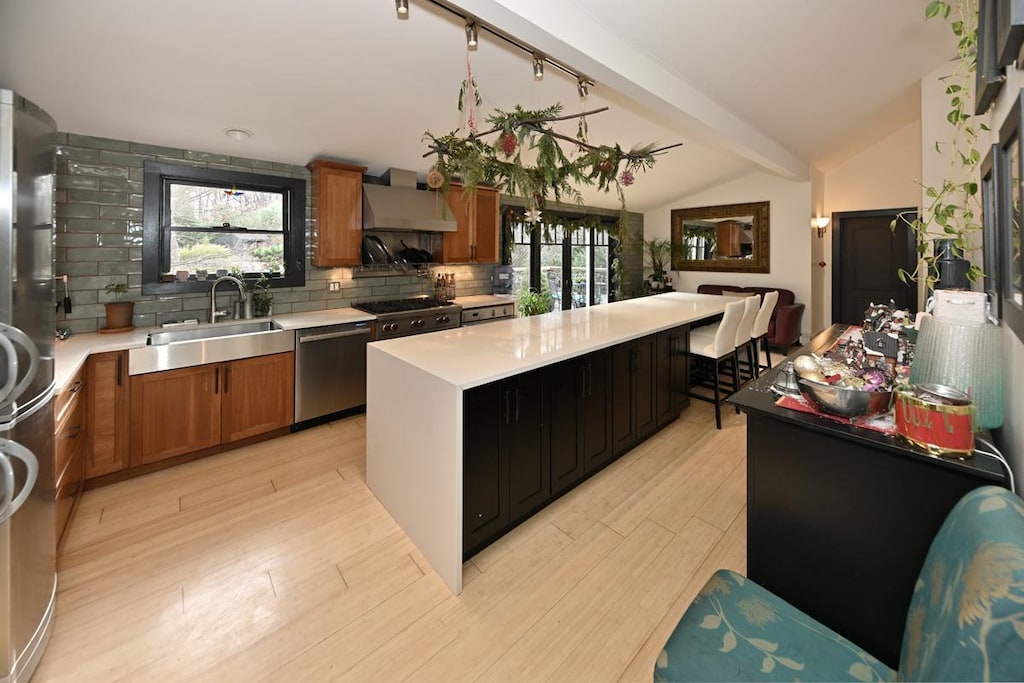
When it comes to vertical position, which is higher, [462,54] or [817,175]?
[817,175]

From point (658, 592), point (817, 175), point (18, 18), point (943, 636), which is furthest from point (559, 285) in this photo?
point (943, 636)

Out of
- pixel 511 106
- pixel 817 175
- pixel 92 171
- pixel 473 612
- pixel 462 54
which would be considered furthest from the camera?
pixel 817 175

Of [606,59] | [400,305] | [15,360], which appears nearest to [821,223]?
[606,59]

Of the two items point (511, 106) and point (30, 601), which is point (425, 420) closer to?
point (30, 601)

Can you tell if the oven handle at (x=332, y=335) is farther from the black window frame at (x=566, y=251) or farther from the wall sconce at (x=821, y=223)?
the wall sconce at (x=821, y=223)

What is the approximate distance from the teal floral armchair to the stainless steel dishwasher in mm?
3107

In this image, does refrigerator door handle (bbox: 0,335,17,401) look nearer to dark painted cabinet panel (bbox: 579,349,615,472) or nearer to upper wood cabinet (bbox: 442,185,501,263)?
dark painted cabinet panel (bbox: 579,349,615,472)

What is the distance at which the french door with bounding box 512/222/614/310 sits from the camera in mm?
5938

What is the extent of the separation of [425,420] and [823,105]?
15.0 ft

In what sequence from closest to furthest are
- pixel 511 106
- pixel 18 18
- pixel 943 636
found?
pixel 943 636
pixel 18 18
pixel 511 106

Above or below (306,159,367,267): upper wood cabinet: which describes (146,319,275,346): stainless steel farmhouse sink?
below

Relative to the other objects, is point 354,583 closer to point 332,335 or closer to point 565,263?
point 332,335

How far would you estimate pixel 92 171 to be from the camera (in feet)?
9.36

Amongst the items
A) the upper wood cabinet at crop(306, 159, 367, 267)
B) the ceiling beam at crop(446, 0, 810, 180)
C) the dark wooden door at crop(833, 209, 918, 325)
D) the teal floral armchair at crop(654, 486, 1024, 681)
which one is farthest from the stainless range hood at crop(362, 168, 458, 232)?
the dark wooden door at crop(833, 209, 918, 325)
